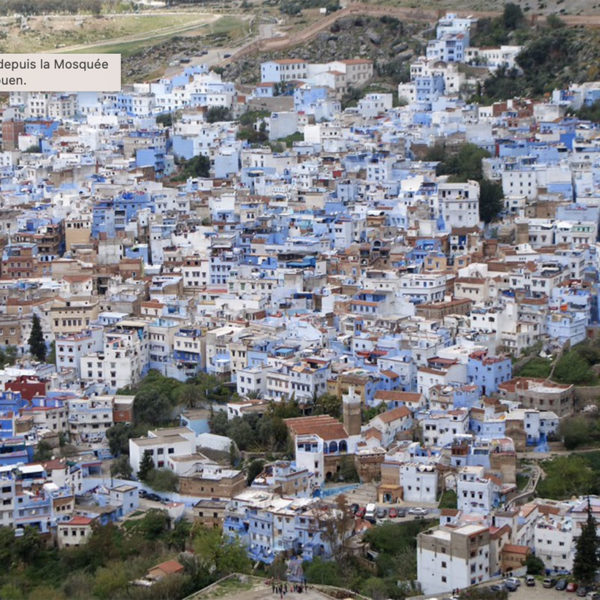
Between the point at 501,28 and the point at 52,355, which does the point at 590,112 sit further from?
the point at 52,355

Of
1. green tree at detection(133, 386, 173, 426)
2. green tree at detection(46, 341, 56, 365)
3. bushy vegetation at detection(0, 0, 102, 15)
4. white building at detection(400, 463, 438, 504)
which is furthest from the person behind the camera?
bushy vegetation at detection(0, 0, 102, 15)

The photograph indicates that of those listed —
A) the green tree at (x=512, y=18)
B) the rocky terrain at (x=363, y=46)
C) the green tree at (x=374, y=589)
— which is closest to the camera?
the green tree at (x=374, y=589)

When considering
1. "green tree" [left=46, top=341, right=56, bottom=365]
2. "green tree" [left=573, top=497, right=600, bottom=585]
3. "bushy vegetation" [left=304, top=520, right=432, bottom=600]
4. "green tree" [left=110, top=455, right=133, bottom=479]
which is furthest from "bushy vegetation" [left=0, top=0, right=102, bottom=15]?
"green tree" [left=573, top=497, right=600, bottom=585]

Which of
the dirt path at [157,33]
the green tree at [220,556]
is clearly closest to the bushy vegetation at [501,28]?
the dirt path at [157,33]

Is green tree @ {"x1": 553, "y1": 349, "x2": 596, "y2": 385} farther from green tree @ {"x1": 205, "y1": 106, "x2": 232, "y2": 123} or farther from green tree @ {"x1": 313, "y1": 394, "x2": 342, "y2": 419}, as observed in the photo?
green tree @ {"x1": 205, "y1": 106, "x2": 232, "y2": 123}

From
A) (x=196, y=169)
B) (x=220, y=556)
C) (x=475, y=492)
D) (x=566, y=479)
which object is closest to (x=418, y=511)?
(x=475, y=492)

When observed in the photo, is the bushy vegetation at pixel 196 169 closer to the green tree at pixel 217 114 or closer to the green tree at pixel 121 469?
the green tree at pixel 217 114

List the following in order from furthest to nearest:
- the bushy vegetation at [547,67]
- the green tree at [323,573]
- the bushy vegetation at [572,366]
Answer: the bushy vegetation at [547,67], the bushy vegetation at [572,366], the green tree at [323,573]
